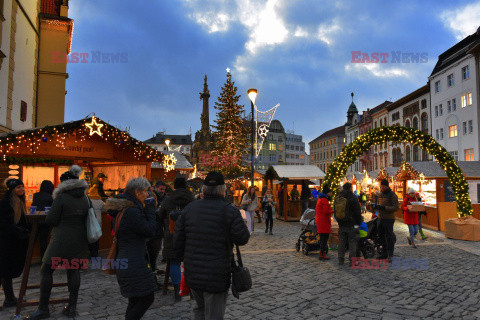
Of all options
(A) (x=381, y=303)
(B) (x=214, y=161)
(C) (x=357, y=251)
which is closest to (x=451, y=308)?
(A) (x=381, y=303)

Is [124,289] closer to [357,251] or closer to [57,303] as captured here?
[57,303]

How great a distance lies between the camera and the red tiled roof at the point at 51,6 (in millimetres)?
21516

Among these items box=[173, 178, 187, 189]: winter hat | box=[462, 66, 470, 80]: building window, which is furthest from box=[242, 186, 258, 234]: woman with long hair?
box=[462, 66, 470, 80]: building window

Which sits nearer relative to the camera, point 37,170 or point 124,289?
point 124,289

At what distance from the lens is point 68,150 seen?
1009cm

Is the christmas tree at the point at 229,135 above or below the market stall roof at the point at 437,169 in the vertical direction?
above

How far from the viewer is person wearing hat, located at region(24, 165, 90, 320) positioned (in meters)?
4.26

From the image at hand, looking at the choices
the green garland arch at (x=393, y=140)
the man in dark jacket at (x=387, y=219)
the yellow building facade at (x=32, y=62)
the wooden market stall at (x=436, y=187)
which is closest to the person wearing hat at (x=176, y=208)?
the man in dark jacket at (x=387, y=219)

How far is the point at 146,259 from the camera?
371 cm

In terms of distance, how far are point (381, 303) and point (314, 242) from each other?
390 centimetres

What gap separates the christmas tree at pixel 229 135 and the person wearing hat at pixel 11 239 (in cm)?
2575

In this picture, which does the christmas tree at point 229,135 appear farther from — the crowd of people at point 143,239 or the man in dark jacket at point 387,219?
the crowd of people at point 143,239

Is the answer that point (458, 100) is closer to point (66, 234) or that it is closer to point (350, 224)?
point (350, 224)

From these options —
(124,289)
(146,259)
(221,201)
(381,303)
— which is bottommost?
(381,303)
